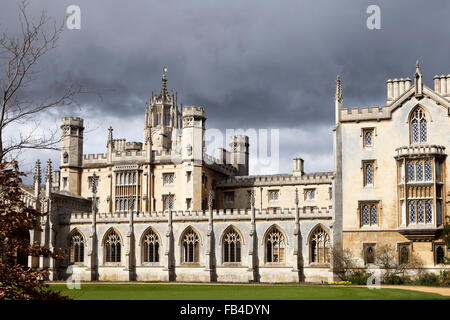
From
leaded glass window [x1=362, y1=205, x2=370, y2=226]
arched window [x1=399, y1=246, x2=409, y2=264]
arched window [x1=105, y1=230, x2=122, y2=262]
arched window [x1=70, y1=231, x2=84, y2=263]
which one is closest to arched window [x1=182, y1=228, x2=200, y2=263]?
arched window [x1=105, y1=230, x2=122, y2=262]

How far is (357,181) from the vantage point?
4450 centimetres

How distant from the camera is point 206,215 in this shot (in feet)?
162

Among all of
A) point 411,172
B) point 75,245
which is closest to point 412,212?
point 411,172

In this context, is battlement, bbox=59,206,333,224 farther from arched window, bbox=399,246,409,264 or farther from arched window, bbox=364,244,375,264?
arched window, bbox=399,246,409,264

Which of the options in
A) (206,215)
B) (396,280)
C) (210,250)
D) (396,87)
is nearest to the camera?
(396,280)

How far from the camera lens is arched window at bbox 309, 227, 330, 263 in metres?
45.5

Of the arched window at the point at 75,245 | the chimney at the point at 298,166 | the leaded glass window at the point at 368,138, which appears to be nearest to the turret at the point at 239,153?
the chimney at the point at 298,166

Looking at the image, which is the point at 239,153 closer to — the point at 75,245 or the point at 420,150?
the point at 75,245

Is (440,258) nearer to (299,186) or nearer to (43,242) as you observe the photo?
(299,186)

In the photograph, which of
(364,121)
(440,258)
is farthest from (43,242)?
(440,258)

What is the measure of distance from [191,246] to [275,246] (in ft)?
22.6

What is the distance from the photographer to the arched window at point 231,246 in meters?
48.0

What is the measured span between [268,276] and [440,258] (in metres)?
12.1

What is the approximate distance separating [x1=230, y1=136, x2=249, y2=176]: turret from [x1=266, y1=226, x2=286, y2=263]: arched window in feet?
68.0
